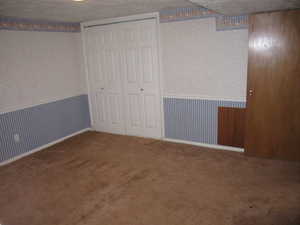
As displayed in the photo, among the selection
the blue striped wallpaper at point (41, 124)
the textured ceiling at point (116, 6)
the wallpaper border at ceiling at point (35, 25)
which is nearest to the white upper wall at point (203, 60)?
the textured ceiling at point (116, 6)

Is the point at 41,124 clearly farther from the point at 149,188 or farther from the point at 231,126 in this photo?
the point at 231,126

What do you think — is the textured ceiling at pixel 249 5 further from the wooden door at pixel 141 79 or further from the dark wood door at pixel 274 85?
the wooden door at pixel 141 79

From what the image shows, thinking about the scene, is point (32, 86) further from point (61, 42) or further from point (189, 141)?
point (189, 141)

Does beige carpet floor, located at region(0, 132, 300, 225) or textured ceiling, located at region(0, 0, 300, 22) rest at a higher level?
textured ceiling, located at region(0, 0, 300, 22)

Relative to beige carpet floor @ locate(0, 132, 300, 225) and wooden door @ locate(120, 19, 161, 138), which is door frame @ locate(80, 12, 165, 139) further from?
beige carpet floor @ locate(0, 132, 300, 225)

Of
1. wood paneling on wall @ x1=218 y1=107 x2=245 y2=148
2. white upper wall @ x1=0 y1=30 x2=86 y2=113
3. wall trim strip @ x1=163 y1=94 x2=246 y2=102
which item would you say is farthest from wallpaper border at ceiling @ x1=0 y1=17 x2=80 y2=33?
wood paneling on wall @ x1=218 y1=107 x2=245 y2=148

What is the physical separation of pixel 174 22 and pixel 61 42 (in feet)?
7.04

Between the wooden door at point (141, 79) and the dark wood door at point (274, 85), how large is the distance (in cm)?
160

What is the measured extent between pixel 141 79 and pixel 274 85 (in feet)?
7.19

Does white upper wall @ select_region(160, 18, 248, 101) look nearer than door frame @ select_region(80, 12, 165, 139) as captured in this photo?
Yes

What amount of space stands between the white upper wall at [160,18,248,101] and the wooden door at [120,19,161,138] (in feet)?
0.77

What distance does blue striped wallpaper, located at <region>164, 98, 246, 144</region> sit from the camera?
Result: 3.99m

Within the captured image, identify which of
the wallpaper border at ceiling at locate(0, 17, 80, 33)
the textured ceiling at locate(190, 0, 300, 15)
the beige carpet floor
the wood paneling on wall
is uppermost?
the wallpaper border at ceiling at locate(0, 17, 80, 33)

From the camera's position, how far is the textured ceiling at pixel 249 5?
2.55 meters
